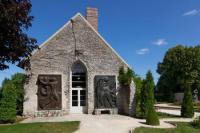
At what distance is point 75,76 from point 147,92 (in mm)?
5944

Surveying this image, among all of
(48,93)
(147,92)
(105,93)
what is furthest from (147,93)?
(48,93)

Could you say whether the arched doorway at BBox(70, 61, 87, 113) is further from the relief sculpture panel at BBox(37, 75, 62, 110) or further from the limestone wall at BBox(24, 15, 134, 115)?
the relief sculpture panel at BBox(37, 75, 62, 110)

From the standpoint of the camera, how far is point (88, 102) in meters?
23.1

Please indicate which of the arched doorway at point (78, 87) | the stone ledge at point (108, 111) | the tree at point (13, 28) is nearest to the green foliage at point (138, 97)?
the stone ledge at point (108, 111)

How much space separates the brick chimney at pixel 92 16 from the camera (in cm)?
2569

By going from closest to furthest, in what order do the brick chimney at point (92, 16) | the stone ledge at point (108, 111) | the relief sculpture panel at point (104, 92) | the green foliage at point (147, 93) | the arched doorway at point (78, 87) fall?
the green foliage at point (147, 93)
the stone ledge at point (108, 111)
the relief sculpture panel at point (104, 92)
the arched doorway at point (78, 87)
the brick chimney at point (92, 16)

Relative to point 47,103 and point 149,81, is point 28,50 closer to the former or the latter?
point 47,103

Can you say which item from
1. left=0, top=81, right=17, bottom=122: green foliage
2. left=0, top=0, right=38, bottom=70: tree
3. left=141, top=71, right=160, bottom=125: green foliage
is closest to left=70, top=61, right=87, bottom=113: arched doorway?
left=141, top=71, right=160, bottom=125: green foliage

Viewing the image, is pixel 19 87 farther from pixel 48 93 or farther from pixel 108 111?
pixel 108 111

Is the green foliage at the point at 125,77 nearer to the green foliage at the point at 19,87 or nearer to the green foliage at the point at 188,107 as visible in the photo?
the green foliage at the point at 188,107

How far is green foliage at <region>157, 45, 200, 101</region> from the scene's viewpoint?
5578cm

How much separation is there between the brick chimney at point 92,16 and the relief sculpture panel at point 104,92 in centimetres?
509

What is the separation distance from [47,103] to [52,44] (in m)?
4.50

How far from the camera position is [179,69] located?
5800 cm
